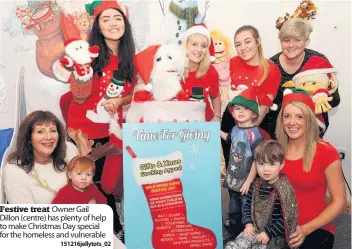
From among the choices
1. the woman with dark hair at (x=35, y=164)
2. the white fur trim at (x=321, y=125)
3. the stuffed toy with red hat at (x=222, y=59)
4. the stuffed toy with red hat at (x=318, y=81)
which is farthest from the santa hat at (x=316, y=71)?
the woman with dark hair at (x=35, y=164)

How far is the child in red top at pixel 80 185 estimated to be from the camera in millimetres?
1399

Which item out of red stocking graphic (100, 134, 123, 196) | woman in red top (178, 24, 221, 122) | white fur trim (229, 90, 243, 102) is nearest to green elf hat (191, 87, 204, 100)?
woman in red top (178, 24, 221, 122)

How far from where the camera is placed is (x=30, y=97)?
142 cm

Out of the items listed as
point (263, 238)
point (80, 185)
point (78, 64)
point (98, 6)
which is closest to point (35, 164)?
point (80, 185)

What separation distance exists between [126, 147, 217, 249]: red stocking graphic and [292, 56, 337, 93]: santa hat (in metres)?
0.52

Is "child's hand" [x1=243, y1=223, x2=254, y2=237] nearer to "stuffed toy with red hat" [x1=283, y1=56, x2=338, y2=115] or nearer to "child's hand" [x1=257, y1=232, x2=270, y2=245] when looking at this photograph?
"child's hand" [x1=257, y1=232, x2=270, y2=245]

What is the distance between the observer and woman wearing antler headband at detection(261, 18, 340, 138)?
1.42 metres

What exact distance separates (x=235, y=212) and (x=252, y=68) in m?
0.54

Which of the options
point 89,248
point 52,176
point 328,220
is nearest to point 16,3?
point 52,176

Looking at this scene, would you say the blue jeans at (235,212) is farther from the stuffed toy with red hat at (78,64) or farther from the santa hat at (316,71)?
the stuffed toy with red hat at (78,64)

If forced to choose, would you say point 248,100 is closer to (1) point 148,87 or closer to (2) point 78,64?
(1) point 148,87

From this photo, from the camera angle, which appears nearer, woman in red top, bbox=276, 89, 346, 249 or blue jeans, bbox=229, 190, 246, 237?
woman in red top, bbox=276, 89, 346, 249

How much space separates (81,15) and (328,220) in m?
1.13

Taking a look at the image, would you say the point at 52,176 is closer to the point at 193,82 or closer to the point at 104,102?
the point at 104,102
